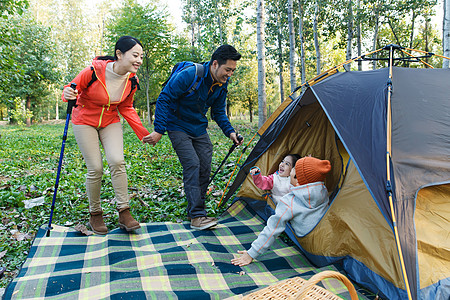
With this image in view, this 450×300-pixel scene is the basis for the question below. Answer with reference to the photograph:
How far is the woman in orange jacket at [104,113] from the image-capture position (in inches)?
131

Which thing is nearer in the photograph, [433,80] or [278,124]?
[433,80]

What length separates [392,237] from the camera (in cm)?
236

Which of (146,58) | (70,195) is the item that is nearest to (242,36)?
(146,58)

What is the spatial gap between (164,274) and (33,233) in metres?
1.88

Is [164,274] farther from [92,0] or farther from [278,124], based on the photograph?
[92,0]

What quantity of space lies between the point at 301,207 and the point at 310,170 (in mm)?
393

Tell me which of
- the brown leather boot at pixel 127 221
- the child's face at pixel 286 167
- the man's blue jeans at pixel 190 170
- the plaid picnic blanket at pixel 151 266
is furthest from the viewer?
the child's face at pixel 286 167

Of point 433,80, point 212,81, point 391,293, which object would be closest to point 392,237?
point 391,293

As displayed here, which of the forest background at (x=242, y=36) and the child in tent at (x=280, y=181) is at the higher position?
the forest background at (x=242, y=36)

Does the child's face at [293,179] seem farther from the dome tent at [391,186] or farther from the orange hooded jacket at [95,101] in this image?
the orange hooded jacket at [95,101]

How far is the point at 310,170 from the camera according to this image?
10.6ft

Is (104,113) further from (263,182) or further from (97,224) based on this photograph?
(263,182)

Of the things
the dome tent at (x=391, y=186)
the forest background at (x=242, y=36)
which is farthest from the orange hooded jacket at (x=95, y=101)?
the forest background at (x=242, y=36)

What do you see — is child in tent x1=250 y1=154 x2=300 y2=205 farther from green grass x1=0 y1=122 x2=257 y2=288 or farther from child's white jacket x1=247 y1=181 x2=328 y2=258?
green grass x1=0 y1=122 x2=257 y2=288
